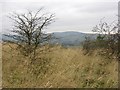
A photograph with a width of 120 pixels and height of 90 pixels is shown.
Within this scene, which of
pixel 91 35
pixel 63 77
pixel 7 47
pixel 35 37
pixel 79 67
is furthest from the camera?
pixel 91 35

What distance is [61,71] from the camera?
31.5 ft

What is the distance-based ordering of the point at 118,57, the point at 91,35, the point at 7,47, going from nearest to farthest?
the point at 118,57 < the point at 7,47 < the point at 91,35

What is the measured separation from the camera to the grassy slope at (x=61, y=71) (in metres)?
8.46

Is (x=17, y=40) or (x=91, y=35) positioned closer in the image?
(x=17, y=40)

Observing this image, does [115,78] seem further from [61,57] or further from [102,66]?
[61,57]

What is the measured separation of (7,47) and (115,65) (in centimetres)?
561

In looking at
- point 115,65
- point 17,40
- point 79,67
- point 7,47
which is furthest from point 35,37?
point 115,65

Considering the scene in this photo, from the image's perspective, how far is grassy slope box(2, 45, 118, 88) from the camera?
8.46 meters

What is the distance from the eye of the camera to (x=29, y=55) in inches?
453

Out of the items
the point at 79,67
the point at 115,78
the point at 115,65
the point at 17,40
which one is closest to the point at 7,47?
the point at 17,40

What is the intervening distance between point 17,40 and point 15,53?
690mm

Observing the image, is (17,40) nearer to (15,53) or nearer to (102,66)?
(15,53)

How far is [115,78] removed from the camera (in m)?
8.83

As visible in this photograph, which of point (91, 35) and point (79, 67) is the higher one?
point (79, 67)
